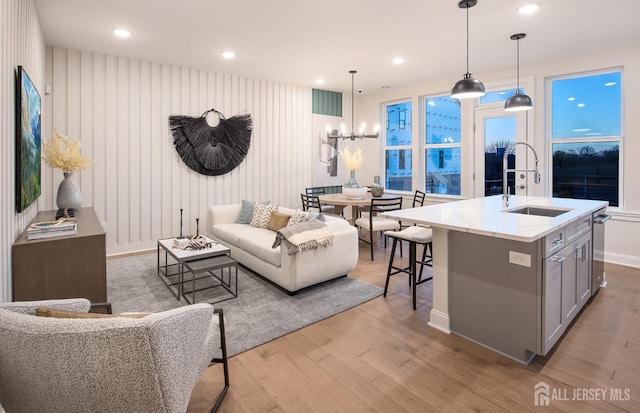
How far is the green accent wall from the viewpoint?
23.2 ft

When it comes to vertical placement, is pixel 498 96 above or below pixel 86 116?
above

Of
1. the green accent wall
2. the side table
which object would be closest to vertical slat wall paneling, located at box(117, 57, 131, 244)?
the side table

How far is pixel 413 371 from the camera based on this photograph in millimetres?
2256

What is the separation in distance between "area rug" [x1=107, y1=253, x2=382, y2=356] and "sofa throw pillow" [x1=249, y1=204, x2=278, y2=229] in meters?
0.70

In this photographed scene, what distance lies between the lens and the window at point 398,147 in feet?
23.0

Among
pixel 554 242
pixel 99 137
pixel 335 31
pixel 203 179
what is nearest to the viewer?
pixel 554 242

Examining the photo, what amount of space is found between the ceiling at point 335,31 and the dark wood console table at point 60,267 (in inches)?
89.6

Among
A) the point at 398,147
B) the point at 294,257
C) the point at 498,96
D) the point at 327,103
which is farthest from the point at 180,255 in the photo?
Answer: the point at 498,96

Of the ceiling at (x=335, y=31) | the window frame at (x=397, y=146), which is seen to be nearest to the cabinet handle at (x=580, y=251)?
the ceiling at (x=335, y=31)

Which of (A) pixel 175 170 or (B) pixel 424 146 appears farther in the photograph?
(B) pixel 424 146

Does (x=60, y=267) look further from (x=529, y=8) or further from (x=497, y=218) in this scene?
(x=529, y=8)

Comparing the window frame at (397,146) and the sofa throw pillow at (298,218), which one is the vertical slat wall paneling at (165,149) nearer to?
the sofa throw pillow at (298,218)

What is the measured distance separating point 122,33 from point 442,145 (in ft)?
16.9

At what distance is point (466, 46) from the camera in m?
4.46
